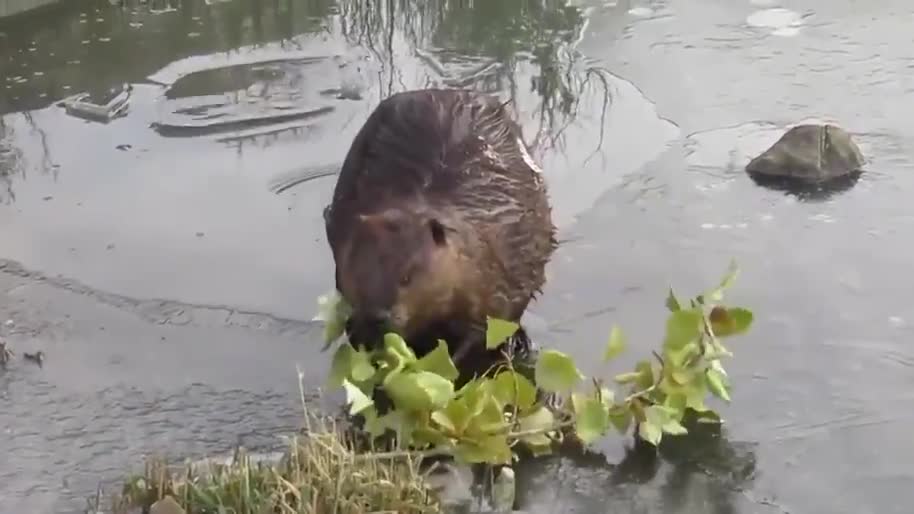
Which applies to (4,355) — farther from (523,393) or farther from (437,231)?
(523,393)

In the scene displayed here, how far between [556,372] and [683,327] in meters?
0.39

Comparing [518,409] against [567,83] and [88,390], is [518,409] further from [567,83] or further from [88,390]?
[567,83]

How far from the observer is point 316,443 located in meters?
3.21

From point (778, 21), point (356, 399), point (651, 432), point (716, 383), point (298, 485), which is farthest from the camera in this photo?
point (778, 21)

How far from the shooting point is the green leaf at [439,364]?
11.6ft

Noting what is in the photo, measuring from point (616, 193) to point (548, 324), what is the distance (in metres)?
1.12

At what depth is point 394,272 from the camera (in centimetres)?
363

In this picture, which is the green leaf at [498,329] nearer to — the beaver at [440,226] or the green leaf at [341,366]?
the beaver at [440,226]

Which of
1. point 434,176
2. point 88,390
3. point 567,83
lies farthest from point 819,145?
point 88,390

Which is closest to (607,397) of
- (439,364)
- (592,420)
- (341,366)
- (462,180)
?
(592,420)

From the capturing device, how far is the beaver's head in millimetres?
3637

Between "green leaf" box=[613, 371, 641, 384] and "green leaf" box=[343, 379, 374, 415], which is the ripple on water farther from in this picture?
"green leaf" box=[343, 379, 374, 415]

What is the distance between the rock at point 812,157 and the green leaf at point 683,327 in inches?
83.9

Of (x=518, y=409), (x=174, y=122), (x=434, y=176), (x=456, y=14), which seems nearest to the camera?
(x=518, y=409)
